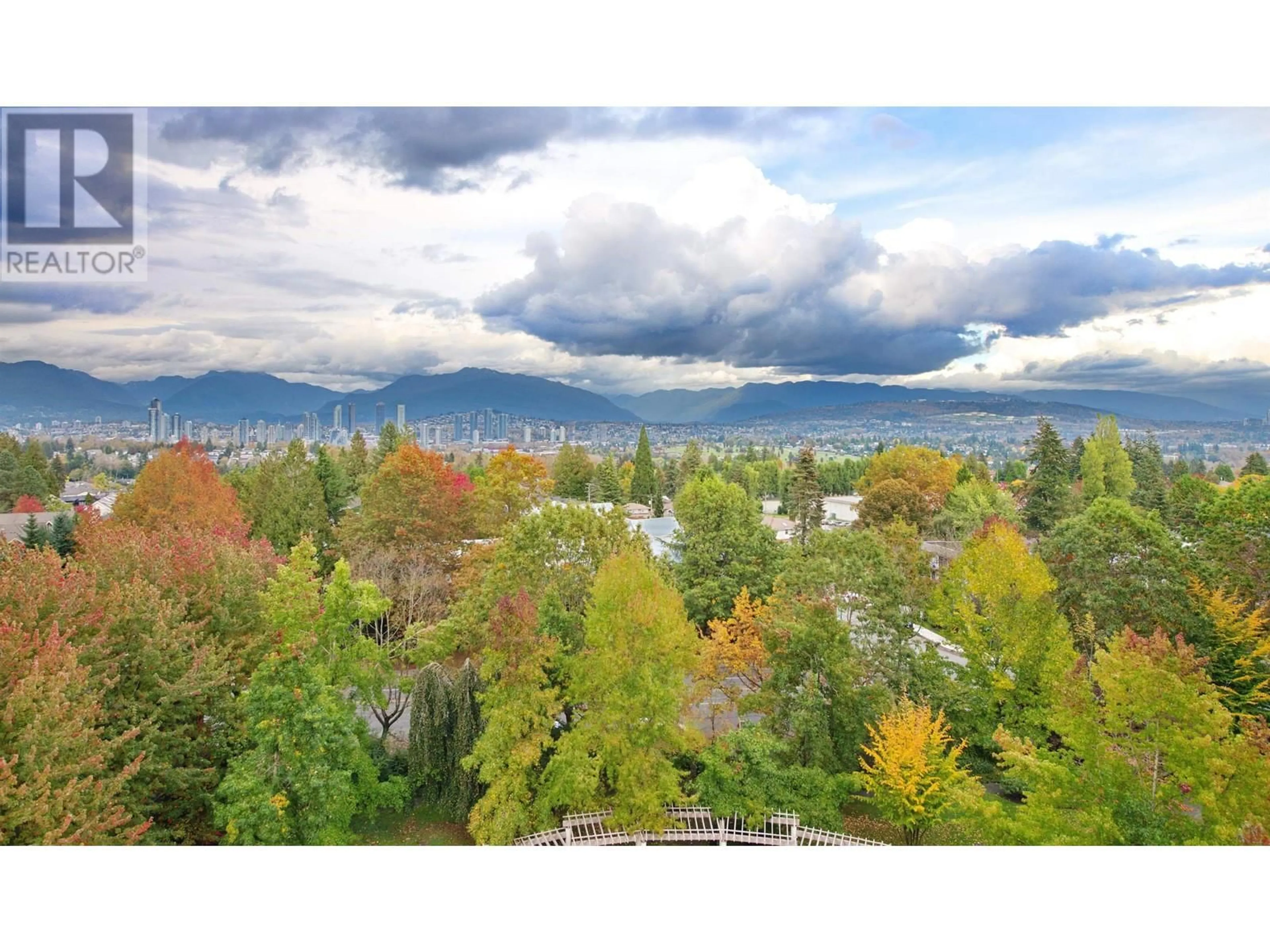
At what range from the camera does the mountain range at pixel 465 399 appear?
14.1 meters

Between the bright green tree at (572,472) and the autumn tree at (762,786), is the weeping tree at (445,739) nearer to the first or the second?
the autumn tree at (762,786)

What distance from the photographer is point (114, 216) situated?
8.74m

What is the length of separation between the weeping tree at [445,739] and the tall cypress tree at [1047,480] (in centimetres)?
2152

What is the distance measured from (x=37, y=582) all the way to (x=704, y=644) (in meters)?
9.07

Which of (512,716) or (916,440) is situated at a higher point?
(916,440)

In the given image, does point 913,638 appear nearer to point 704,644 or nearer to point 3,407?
point 704,644

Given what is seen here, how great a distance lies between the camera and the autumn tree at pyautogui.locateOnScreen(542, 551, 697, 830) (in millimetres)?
8359

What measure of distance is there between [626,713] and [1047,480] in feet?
70.9

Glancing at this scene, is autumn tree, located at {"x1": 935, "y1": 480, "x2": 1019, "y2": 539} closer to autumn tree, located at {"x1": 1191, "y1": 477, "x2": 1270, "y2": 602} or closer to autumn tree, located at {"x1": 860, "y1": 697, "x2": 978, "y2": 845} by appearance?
autumn tree, located at {"x1": 1191, "y1": 477, "x2": 1270, "y2": 602}

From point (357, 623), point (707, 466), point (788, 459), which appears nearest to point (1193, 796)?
point (357, 623)

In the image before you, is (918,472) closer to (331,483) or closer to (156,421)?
(331,483)

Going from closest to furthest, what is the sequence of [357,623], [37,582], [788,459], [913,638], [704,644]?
[37,582]
[704,644]
[913,638]
[357,623]
[788,459]

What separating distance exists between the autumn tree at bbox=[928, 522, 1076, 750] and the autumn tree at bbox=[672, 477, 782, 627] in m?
3.74
